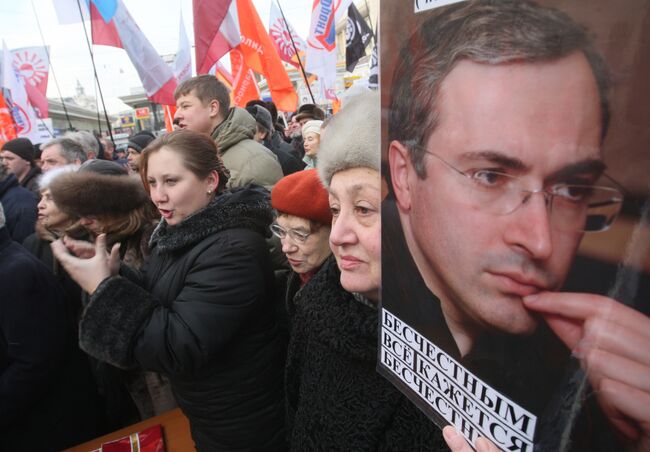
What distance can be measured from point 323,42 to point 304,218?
205 inches

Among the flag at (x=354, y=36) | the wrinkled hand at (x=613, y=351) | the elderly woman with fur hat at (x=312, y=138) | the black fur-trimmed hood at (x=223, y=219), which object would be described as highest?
the flag at (x=354, y=36)

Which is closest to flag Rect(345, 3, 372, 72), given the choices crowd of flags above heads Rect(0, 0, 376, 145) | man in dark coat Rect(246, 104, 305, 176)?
crowd of flags above heads Rect(0, 0, 376, 145)

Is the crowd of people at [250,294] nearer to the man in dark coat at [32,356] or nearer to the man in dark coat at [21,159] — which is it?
the man in dark coat at [32,356]

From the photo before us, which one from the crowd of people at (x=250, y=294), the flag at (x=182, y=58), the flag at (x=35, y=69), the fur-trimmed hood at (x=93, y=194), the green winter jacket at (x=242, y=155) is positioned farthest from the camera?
the flag at (x=35, y=69)

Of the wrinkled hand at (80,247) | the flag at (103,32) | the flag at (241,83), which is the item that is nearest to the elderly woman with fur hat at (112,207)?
the wrinkled hand at (80,247)

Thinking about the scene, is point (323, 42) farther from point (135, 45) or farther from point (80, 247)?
point (80, 247)

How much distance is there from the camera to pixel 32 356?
5.59 ft

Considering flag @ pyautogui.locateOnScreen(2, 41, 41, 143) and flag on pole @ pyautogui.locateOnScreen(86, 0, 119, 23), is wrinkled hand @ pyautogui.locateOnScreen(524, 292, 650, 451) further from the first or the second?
flag @ pyautogui.locateOnScreen(2, 41, 41, 143)

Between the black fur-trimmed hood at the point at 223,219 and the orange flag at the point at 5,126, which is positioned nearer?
the black fur-trimmed hood at the point at 223,219

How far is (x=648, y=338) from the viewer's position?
36 centimetres

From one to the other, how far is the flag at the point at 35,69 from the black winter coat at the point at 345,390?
959cm

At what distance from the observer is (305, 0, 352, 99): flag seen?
19.8 feet

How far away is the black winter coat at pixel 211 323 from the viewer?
54.0 inches

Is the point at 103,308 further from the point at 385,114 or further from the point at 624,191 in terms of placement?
the point at 624,191
